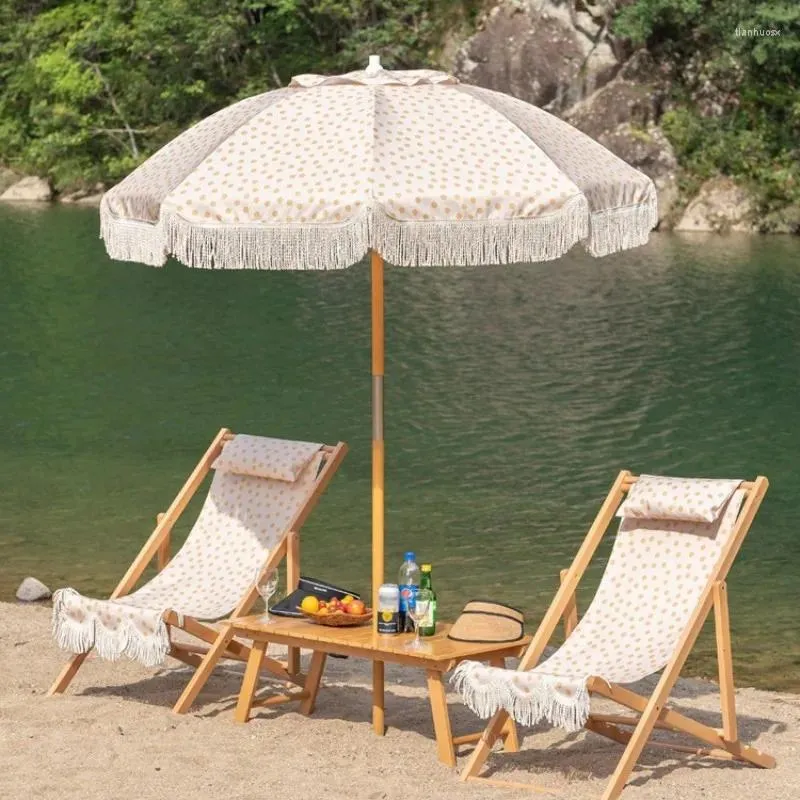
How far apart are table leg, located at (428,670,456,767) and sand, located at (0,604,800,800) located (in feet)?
0.20

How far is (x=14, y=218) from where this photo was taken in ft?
112

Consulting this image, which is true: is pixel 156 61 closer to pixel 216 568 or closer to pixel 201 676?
pixel 216 568

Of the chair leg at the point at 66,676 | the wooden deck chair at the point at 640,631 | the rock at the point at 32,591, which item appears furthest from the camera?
the rock at the point at 32,591

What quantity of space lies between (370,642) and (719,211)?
89.1ft

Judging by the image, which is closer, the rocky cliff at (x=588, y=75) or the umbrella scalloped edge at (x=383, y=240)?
the umbrella scalloped edge at (x=383, y=240)

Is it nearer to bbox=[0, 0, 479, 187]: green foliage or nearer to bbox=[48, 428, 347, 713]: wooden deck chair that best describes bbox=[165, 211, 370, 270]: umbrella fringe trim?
bbox=[48, 428, 347, 713]: wooden deck chair

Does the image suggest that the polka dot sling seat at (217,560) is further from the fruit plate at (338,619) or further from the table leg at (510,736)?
the table leg at (510,736)

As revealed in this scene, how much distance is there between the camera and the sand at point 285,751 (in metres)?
5.43

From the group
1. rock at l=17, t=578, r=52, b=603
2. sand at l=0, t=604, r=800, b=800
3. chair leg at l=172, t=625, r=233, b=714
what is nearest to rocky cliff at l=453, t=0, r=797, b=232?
rock at l=17, t=578, r=52, b=603

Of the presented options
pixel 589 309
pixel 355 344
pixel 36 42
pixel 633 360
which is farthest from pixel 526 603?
pixel 36 42

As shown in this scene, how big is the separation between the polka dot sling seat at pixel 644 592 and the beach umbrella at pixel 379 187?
0.92 m

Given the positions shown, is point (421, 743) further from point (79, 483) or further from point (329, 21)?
point (329, 21)

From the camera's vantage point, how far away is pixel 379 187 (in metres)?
5.39

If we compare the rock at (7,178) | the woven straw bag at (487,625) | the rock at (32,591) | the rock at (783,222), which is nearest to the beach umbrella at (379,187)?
the woven straw bag at (487,625)
